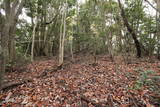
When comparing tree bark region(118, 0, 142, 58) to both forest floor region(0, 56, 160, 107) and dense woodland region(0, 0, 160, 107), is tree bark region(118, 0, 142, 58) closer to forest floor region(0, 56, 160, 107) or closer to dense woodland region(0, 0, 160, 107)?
dense woodland region(0, 0, 160, 107)

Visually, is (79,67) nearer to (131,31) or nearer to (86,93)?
(86,93)

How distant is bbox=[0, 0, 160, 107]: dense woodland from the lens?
135 inches

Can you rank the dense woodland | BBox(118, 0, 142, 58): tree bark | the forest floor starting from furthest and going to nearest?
BBox(118, 0, 142, 58): tree bark < the dense woodland < the forest floor

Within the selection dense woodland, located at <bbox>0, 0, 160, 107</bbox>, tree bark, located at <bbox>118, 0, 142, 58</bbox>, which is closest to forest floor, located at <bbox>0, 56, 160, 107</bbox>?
dense woodland, located at <bbox>0, 0, 160, 107</bbox>

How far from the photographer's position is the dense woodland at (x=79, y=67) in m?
3.44

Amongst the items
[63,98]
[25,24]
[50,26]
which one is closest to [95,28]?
[50,26]

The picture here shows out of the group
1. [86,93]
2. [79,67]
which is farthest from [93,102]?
[79,67]

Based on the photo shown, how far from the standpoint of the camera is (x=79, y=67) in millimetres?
6621

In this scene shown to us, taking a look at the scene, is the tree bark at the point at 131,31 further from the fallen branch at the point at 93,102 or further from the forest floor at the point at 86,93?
the fallen branch at the point at 93,102

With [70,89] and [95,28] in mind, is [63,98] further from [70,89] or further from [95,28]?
[95,28]

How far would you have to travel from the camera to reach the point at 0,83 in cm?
386

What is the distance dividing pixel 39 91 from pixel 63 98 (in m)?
0.96

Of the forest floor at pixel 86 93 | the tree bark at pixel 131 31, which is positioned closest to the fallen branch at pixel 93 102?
the forest floor at pixel 86 93

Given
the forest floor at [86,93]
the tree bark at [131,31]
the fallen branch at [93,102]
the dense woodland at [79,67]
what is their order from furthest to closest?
the tree bark at [131,31] → the dense woodland at [79,67] → the forest floor at [86,93] → the fallen branch at [93,102]
